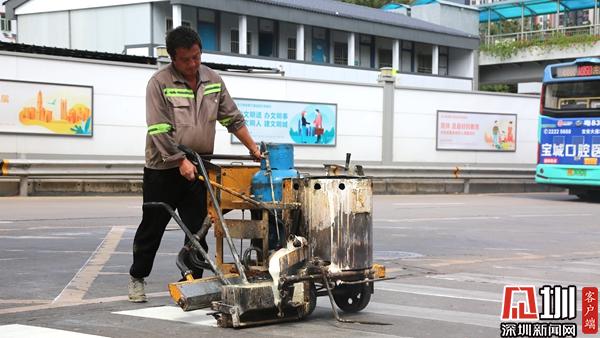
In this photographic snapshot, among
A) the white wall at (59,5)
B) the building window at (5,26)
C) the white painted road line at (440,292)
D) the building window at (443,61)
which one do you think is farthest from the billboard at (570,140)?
the building window at (5,26)

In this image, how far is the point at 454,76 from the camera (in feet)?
183

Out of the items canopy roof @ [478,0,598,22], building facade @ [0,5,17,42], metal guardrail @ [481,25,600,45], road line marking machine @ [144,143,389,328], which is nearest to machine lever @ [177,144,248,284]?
road line marking machine @ [144,143,389,328]

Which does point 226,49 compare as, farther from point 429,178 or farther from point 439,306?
point 439,306

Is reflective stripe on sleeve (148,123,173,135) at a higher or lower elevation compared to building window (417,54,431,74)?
lower

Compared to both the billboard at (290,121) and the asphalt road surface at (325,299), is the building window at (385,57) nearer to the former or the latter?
the billboard at (290,121)

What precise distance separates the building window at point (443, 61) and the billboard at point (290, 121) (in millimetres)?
34701

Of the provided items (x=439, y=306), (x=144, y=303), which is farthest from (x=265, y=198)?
(x=439, y=306)

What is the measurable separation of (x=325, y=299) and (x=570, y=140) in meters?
Result: 17.8

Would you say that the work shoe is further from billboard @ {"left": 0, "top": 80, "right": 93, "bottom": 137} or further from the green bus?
the green bus

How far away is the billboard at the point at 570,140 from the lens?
72.5 feet

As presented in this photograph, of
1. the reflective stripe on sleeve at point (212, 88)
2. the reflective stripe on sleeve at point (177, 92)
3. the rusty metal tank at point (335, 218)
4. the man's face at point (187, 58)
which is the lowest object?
the rusty metal tank at point (335, 218)

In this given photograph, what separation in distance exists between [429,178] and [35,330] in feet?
68.5

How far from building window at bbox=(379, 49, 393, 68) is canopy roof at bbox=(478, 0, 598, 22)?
945 cm

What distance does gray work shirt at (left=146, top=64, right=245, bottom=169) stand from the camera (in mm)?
5773
